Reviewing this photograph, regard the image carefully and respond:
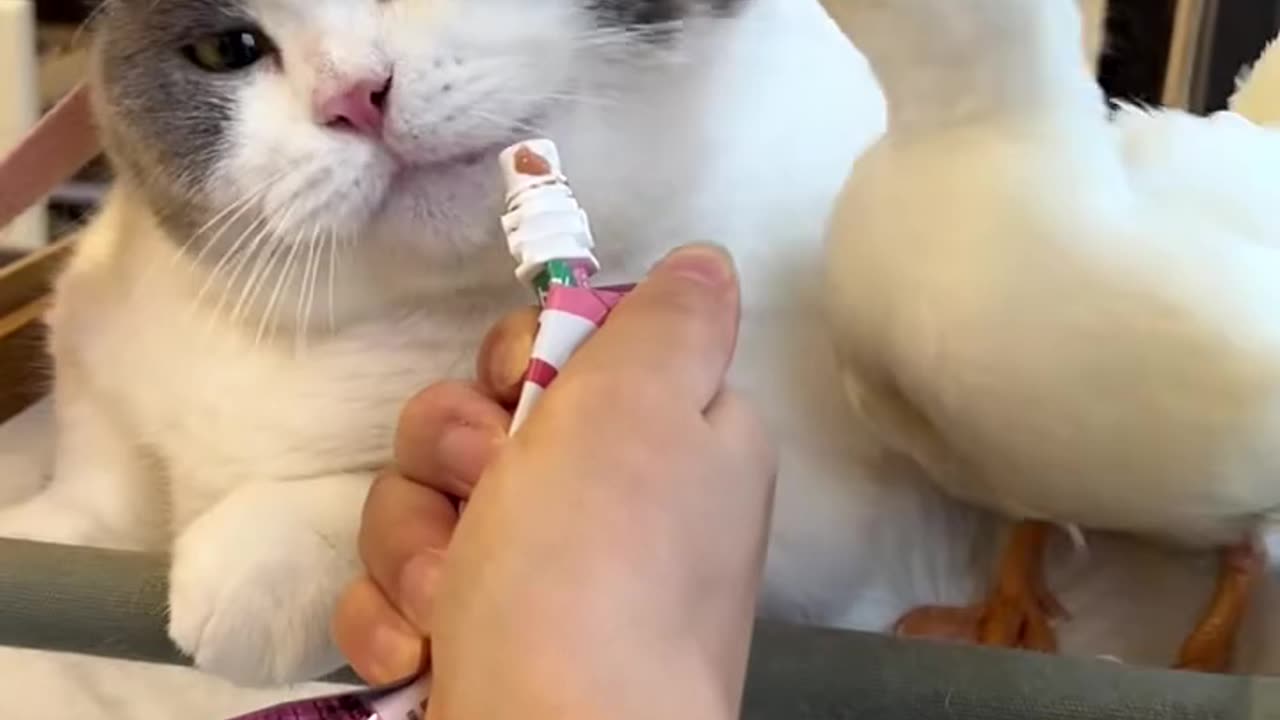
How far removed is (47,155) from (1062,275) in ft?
1.85

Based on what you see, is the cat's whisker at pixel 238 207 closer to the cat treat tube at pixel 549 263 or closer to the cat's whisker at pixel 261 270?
the cat's whisker at pixel 261 270

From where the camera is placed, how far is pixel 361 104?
56cm

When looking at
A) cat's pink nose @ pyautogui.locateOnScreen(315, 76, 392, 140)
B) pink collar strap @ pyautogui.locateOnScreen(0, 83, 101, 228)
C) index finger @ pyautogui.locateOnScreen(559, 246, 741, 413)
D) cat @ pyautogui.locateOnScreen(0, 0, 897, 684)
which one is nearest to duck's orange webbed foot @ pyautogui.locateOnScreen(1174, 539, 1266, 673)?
cat @ pyautogui.locateOnScreen(0, 0, 897, 684)

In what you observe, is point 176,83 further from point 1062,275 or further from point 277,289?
point 1062,275

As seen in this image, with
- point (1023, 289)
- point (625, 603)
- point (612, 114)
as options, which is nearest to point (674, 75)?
point (612, 114)

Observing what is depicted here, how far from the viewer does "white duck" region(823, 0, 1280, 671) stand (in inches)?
20.5

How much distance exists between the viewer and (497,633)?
1.36 feet

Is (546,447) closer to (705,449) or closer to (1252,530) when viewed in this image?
(705,449)

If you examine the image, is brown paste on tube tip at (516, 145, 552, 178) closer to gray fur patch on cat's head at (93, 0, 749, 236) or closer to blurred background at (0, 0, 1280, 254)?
gray fur patch on cat's head at (93, 0, 749, 236)

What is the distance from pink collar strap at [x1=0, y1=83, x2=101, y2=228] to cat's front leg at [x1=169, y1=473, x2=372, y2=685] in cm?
29

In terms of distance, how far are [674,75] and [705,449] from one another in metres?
0.22

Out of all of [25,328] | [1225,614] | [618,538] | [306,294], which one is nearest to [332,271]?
[306,294]

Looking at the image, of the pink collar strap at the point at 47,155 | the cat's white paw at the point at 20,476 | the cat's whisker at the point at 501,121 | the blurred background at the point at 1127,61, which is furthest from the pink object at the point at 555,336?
the blurred background at the point at 1127,61

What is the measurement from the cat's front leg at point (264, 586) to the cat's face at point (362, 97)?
113mm
